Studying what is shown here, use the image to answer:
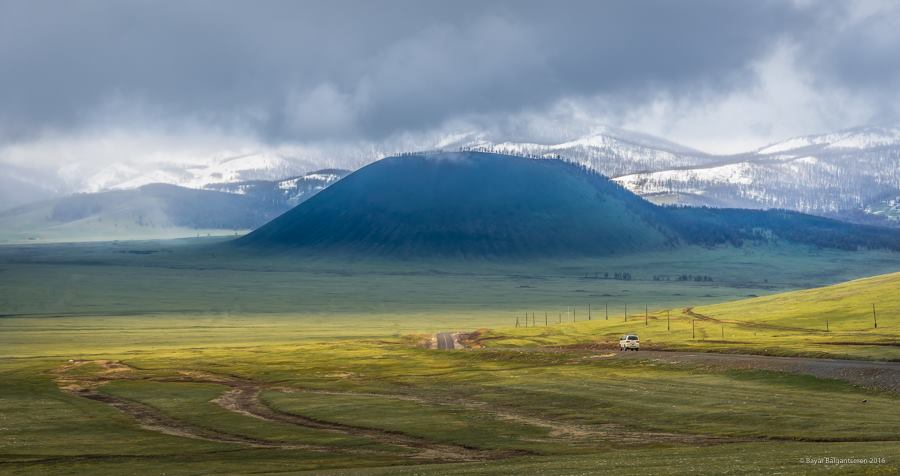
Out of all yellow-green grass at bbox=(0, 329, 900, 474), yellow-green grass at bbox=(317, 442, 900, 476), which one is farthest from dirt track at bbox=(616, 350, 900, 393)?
yellow-green grass at bbox=(317, 442, 900, 476)

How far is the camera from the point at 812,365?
351ft

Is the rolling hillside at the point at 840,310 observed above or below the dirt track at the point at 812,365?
A: above

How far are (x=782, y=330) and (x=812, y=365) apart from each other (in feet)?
181

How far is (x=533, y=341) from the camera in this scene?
562 ft

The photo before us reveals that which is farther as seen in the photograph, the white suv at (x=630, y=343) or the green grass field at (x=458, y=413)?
the white suv at (x=630, y=343)

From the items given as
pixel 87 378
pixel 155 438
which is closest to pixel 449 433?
pixel 155 438

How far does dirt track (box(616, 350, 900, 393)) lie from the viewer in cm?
9469

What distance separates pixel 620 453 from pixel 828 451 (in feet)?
45.3

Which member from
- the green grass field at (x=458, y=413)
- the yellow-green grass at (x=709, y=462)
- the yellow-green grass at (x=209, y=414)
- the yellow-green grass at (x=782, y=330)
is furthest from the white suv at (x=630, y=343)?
the yellow-green grass at (x=709, y=462)

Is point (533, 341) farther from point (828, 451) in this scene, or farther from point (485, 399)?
point (828, 451)

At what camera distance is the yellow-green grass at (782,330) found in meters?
125

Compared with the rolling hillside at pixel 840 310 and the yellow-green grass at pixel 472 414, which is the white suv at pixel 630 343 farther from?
the rolling hillside at pixel 840 310

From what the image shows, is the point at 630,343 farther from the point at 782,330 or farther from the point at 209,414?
the point at 209,414

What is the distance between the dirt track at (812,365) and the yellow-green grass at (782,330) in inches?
182
